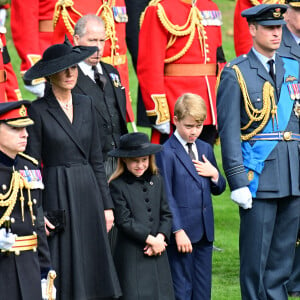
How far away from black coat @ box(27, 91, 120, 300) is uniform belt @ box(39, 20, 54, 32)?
245cm

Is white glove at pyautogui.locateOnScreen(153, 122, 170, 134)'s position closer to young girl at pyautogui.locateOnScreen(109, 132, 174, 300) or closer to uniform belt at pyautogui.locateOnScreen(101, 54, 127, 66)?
uniform belt at pyautogui.locateOnScreen(101, 54, 127, 66)

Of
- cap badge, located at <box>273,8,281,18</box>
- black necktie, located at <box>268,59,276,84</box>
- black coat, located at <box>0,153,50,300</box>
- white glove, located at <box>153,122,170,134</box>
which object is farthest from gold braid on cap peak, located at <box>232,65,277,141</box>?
black coat, located at <box>0,153,50,300</box>

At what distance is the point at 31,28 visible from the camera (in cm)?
997

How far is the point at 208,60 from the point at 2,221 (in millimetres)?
3372

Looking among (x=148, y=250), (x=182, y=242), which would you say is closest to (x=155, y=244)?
(x=148, y=250)

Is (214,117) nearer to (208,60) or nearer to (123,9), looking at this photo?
(208,60)

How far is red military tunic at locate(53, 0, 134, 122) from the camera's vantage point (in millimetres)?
9445

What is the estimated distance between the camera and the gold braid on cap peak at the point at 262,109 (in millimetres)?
8305

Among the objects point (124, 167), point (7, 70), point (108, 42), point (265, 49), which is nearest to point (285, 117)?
point (265, 49)

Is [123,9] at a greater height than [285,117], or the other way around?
[123,9]

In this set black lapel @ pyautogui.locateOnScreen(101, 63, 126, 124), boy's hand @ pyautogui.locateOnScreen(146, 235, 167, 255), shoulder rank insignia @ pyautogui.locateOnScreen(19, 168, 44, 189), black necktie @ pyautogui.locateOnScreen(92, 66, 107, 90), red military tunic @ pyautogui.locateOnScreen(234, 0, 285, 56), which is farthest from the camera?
red military tunic @ pyautogui.locateOnScreen(234, 0, 285, 56)

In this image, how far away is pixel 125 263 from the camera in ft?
26.4

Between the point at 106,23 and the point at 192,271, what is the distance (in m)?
2.24

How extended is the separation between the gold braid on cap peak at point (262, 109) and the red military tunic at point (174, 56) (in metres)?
1.40
